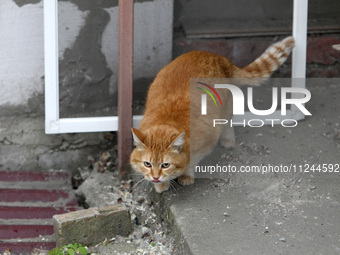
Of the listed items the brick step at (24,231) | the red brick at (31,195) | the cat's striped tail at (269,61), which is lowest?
the brick step at (24,231)

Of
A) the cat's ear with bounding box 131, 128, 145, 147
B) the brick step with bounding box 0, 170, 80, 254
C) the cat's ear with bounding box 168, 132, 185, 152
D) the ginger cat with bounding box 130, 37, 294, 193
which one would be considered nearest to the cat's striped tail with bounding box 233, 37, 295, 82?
the ginger cat with bounding box 130, 37, 294, 193

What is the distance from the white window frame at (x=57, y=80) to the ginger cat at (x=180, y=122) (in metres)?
0.20

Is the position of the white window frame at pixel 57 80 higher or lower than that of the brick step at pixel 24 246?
higher

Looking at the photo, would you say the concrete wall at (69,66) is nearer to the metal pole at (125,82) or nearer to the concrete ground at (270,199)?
the metal pole at (125,82)

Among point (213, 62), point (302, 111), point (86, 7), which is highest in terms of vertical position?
point (86, 7)

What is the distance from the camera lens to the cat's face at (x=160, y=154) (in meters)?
3.75

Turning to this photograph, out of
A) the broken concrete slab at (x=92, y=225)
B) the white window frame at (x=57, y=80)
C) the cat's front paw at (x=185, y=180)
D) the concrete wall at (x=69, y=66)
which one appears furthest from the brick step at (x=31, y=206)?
the cat's front paw at (x=185, y=180)

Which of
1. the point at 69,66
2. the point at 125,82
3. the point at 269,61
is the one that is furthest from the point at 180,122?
the point at 69,66

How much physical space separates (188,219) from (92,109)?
1703 mm

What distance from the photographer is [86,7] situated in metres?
4.74

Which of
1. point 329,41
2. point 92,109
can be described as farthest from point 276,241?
point 329,41

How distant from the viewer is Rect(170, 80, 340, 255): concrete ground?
3.32 meters

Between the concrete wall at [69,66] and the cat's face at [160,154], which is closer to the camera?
the cat's face at [160,154]

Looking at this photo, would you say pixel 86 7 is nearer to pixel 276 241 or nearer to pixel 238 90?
pixel 238 90
